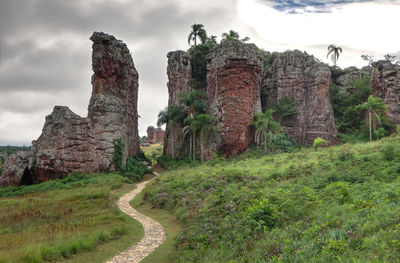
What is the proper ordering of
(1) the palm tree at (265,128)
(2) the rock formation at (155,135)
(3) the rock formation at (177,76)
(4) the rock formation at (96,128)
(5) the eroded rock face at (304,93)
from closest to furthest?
(4) the rock formation at (96,128) → (1) the palm tree at (265,128) → (5) the eroded rock face at (304,93) → (3) the rock formation at (177,76) → (2) the rock formation at (155,135)

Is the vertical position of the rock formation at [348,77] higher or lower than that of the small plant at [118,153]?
higher

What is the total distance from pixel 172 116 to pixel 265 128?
14215 mm

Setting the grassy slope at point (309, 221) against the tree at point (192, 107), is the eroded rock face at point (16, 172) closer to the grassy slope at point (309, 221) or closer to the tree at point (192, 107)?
the tree at point (192, 107)

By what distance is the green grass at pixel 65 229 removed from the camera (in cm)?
865

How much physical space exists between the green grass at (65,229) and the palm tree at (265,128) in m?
25.0

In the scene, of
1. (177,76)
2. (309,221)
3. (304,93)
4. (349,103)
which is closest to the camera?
(309,221)

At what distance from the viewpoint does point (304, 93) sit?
144 ft

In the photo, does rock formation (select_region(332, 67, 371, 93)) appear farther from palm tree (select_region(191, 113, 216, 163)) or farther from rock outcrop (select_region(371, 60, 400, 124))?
palm tree (select_region(191, 113, 216, 163))

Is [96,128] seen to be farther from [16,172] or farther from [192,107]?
[192,107]

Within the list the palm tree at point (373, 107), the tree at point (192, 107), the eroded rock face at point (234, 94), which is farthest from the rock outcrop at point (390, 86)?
the tree at point (192, 107)

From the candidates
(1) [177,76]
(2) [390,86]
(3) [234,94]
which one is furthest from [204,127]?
(2) [390,86]

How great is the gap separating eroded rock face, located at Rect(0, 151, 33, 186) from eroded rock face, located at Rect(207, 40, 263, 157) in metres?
22.8

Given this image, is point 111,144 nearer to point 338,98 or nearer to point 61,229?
point 61,229

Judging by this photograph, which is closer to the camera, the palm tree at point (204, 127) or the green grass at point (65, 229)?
the green grass at point (65, 229)
